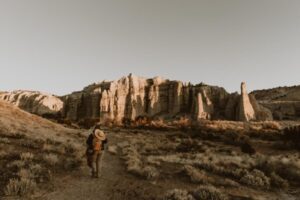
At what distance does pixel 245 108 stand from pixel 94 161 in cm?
6509

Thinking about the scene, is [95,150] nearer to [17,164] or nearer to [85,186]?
[85,186]

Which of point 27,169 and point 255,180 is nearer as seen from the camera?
point 27,169

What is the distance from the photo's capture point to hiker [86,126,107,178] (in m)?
11.4

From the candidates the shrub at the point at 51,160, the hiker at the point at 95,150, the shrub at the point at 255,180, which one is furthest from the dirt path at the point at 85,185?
the shrub at the point at 255,180

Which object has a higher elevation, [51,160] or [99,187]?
[51,160]

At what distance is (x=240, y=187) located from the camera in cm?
1192

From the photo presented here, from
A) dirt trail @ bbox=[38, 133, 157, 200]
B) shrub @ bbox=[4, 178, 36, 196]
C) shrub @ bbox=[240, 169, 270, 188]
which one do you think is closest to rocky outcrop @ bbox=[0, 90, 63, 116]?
dirt trail @ bbox=[38, 133, 157, 200]

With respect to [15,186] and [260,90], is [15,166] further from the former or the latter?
[260,90]

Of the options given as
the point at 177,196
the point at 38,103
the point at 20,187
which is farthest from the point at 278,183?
the point at 38,103

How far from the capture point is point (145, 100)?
103 meters

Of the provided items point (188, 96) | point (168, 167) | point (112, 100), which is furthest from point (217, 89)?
point (168, 167)

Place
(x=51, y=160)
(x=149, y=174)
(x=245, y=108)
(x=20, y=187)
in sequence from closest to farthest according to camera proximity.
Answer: (x=20, y=187)
(x=149, y=174)
(x=51, y=160)
(x=245, y=108)

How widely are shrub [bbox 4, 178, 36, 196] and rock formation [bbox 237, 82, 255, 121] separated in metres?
65.7

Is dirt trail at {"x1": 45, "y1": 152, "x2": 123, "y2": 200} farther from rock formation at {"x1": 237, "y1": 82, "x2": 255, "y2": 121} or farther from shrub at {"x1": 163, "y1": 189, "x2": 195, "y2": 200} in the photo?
rock formation at {"x1": 237, "y1": 82, "x2": 255, "y2": 121}
